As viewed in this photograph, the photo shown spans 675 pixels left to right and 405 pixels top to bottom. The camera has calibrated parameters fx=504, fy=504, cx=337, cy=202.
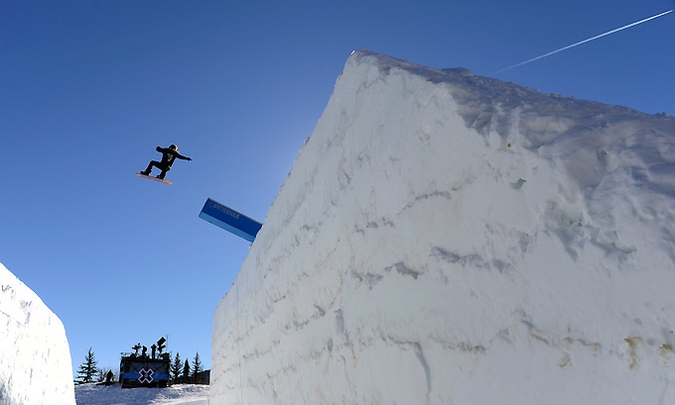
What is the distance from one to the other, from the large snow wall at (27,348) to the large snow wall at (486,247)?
201 cm

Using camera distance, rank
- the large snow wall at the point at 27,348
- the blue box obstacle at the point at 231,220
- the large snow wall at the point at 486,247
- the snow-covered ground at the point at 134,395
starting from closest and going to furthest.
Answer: the large snow wall at the point at 486,247
the large snow wall at the point at 27,348
the blue box obstacle at the point at 231,220
the snow-covered ground at the point at 134,395

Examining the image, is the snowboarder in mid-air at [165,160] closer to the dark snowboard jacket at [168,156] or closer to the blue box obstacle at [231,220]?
the dark snowboard jacket at [168,156]

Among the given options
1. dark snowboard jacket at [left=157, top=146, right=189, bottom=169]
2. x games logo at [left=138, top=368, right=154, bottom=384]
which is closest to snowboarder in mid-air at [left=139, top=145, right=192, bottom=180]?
dark snowboard jacket at [left=157, top=146, right=189, bottom=169]

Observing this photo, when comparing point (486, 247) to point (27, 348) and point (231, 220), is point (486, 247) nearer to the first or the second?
point (27, 348)

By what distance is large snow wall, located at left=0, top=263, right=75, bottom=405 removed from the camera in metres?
3.15

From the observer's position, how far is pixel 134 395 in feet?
61.3

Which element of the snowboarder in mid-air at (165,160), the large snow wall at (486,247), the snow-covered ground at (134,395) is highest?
the snowboarder in mid-air at (165,160)

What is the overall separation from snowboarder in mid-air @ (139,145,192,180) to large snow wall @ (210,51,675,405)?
345 inches

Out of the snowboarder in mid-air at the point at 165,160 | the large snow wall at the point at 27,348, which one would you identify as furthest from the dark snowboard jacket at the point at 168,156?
the large snow wall at the point at 27,348

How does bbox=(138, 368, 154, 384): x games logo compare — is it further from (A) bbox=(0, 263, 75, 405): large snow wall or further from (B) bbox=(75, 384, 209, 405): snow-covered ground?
(A) bbox=(0, 263, 75, 405): large snow wall

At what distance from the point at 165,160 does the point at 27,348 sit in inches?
291

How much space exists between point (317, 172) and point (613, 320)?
1.94m

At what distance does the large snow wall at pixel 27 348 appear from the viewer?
124 inches

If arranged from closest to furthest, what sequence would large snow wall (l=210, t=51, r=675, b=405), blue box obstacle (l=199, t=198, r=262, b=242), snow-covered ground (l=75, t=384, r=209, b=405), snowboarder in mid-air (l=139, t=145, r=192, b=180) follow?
1. large snow wall (l=210, t=51, r=675, b=405)
2. blue box obstacle (l=199, t=198, r=262, b=242)
3. snowboarder in mid-air (l=139, t=145, r=192, b=180)
4. snow-covered ground (l=75, t=384, r=209, b=405)
